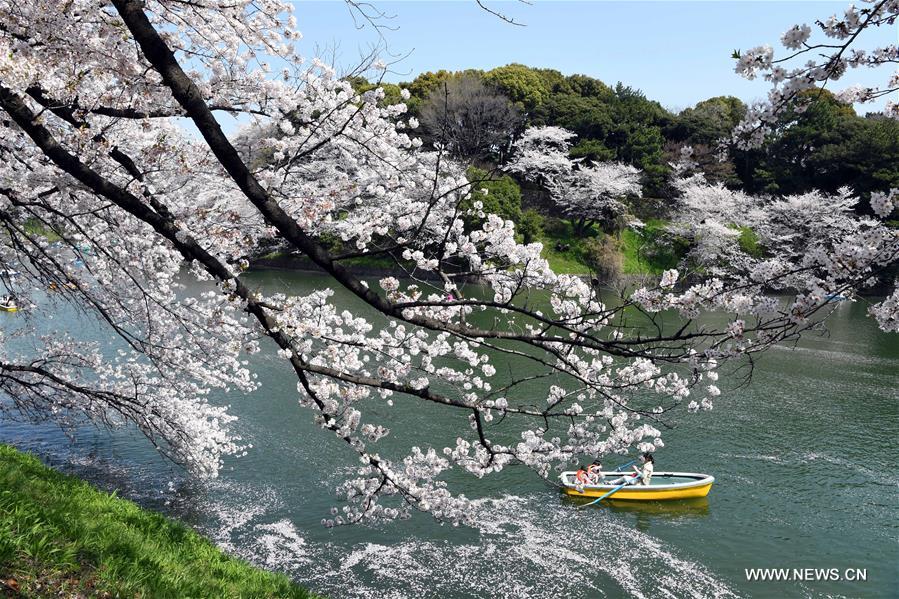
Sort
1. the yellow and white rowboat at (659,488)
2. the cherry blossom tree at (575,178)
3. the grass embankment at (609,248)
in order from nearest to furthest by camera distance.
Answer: the yellow and white rowboat at (659,488), the grass embankment at (609,248), the cherry blossom tree at (575,178)

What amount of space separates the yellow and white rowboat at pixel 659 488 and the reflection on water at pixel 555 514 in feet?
0.54

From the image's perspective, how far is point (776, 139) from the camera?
35344 mm

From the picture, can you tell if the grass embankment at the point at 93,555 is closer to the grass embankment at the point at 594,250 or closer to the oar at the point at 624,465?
the oar at the point at 624,465

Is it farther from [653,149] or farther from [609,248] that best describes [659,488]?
[653,149]

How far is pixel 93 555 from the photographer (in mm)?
3518

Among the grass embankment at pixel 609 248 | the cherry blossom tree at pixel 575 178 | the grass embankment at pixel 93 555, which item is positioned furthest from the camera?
the cherry blossom tree at pixel 575 178

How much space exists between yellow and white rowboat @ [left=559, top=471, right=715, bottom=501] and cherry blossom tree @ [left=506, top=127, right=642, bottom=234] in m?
25.5

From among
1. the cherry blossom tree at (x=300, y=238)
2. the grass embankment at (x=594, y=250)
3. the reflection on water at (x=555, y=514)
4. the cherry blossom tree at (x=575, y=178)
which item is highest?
the cherry blossom tree at (x=575, y=178)

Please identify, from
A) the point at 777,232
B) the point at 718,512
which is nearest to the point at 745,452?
the point at 718,512

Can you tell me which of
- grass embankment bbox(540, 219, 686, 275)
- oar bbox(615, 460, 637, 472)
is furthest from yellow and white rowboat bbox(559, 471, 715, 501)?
grass embankment bbox(540, 219, 686, 275)

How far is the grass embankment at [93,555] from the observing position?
10.0 feet

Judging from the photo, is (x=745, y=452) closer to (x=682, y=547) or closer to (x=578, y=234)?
(x=682, y=547)

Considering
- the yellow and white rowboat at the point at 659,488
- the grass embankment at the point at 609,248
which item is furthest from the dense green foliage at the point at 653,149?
the yellow and white rowboat at the point at 659,488

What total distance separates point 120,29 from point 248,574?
4.46 m
